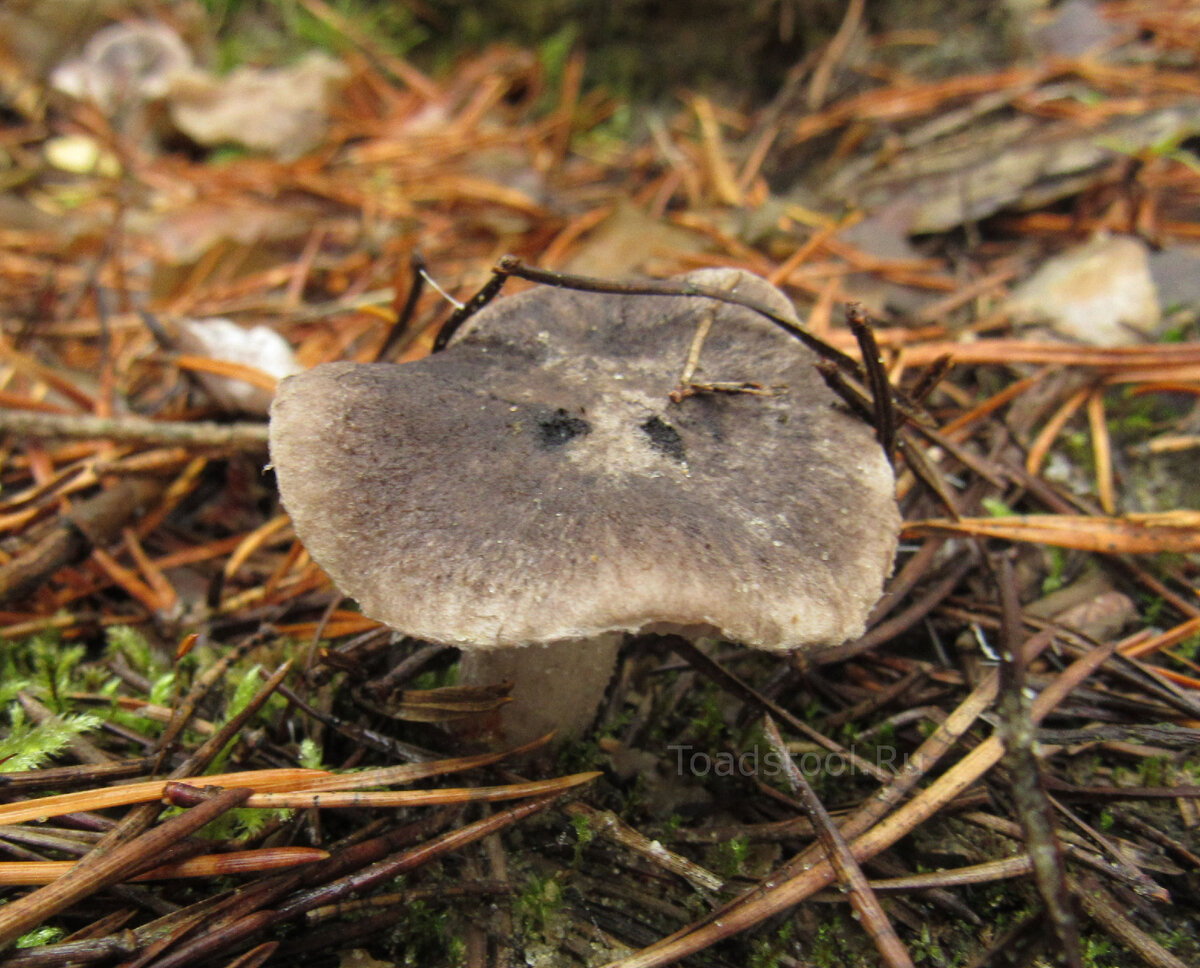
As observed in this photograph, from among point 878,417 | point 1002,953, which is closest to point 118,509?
→ point 878,417

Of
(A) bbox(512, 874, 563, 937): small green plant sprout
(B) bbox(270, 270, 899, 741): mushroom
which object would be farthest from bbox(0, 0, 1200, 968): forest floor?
(B) bbox(270, 270, 899, 741): mushroom

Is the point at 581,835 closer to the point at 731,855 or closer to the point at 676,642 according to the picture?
the point at 731,855

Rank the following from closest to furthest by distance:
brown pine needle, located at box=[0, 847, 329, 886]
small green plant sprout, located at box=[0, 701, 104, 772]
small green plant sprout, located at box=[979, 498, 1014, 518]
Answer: brown pine needle, located at box=[0, 847, 329, 886] → small green plant sprout, located at box=[0, 701, 104, 772] → small green plant sprout, located at box=[979, 498, 1014, 518]

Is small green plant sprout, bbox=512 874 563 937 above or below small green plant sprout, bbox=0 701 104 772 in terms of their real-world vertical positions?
below

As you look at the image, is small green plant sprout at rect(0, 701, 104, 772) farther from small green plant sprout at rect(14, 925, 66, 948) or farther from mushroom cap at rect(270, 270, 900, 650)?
mushroom cap at rect(270, 270, 900, 650)

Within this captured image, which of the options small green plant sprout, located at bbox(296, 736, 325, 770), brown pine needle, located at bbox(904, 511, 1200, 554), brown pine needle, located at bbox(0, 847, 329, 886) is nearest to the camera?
brown pine needle, located at bbox(0, 847, 329, 886)

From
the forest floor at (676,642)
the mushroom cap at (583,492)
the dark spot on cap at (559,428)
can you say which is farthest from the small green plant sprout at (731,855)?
the dark spot on cap at (559,428)

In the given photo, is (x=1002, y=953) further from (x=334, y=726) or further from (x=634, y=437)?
(x=334, y=726)

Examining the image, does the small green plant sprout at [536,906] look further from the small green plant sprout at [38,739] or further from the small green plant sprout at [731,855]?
the small green plant sprout at [38,739]
